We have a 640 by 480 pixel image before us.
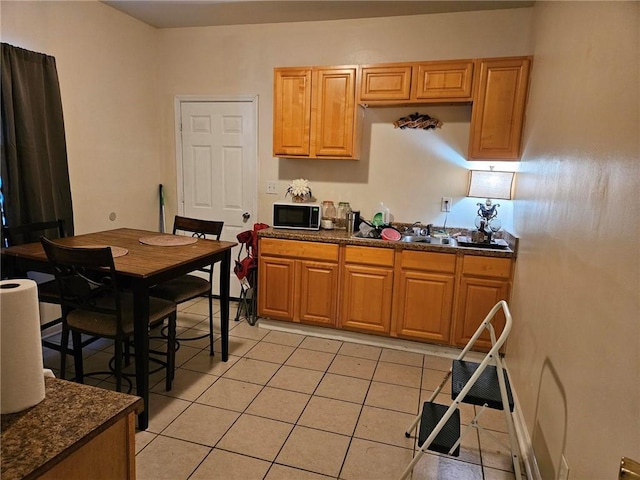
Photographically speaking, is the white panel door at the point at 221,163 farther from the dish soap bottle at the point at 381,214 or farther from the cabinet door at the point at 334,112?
the dish soap bottle at the point at 381,214

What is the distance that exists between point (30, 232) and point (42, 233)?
131mm

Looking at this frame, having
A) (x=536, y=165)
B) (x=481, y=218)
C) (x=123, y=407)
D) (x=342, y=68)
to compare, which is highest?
(x=342, y=68)

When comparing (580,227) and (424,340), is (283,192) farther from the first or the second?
(580,227)

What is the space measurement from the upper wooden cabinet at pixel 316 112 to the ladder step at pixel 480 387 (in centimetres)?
206

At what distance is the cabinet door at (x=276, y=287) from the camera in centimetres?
350

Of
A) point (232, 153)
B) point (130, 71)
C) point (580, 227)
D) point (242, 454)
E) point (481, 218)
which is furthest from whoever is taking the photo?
point (232, 153)

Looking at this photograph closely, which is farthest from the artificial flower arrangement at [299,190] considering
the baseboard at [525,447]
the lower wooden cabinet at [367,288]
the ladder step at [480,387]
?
the baseboard at [525,447]

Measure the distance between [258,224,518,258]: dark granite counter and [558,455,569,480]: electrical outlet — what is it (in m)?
1.63

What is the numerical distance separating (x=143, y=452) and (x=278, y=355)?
4.18 feet

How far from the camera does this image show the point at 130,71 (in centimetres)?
388

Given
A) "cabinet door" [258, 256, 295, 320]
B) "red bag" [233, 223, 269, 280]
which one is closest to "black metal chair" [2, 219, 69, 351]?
"red bag" [233, 223, 269, 280]

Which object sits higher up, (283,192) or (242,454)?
(283,192)

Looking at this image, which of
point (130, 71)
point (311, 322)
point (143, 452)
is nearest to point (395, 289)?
point (311, 322)

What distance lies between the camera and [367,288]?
10.9 feet
